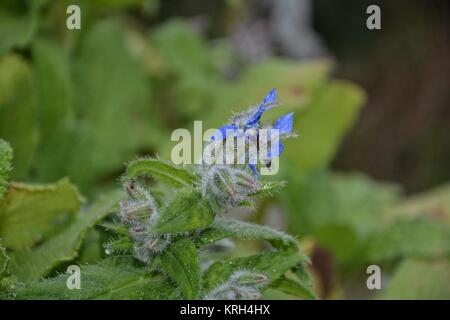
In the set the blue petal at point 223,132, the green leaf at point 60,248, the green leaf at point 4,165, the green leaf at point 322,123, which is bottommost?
the green leaf at point 60,248

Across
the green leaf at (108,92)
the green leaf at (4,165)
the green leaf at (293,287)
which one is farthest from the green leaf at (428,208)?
the green leaf at (4,165)

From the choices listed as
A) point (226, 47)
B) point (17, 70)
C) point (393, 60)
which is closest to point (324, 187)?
point (226, 47)

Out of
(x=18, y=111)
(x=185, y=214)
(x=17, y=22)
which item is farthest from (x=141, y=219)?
(x=17, y=22)

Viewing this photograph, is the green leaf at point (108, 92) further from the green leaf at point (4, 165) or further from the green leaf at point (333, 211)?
the green leaf at point (4, 165)

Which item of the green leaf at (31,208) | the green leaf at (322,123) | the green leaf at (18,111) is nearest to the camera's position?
the green leaf at (31,208)

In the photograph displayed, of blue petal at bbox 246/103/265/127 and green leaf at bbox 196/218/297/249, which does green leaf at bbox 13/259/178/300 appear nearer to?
green leaf at bbox 196/218/297/249

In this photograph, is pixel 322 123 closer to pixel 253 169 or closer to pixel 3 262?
pixel 253 169

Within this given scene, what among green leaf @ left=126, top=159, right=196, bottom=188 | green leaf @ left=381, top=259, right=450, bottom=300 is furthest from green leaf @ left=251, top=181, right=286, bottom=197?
green leaf @ left=381, top=259, right=450, bottom=300
